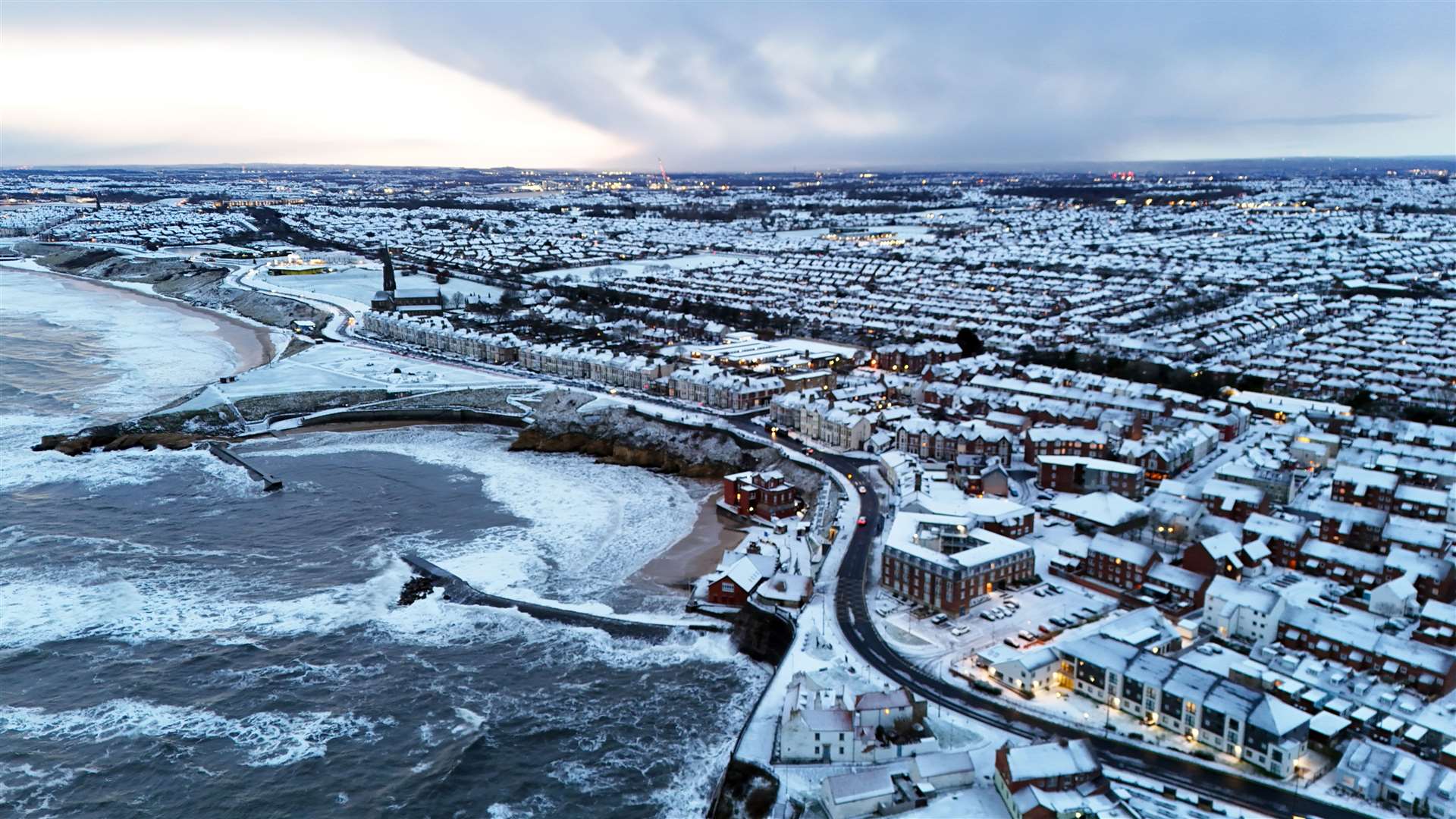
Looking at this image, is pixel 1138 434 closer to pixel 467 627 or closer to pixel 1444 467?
pixel 1444 467

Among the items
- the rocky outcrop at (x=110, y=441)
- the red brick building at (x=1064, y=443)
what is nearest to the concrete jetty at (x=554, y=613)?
the red brick building at (x=1064, y=443)

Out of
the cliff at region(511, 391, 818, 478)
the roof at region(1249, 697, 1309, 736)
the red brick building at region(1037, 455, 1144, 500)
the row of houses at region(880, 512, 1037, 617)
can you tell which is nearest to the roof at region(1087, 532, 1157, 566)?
the row of houses at region(880, 512, 1037, 617)

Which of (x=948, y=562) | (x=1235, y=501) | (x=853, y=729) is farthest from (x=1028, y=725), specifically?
(x=1235, y=501)

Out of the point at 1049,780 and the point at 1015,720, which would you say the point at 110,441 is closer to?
the point at 1015,720

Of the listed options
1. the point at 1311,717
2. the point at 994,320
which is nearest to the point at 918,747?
the point at 1311,717

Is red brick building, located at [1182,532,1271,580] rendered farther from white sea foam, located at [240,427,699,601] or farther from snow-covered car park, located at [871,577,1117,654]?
white sea foam, located at [240,427,699,601]
